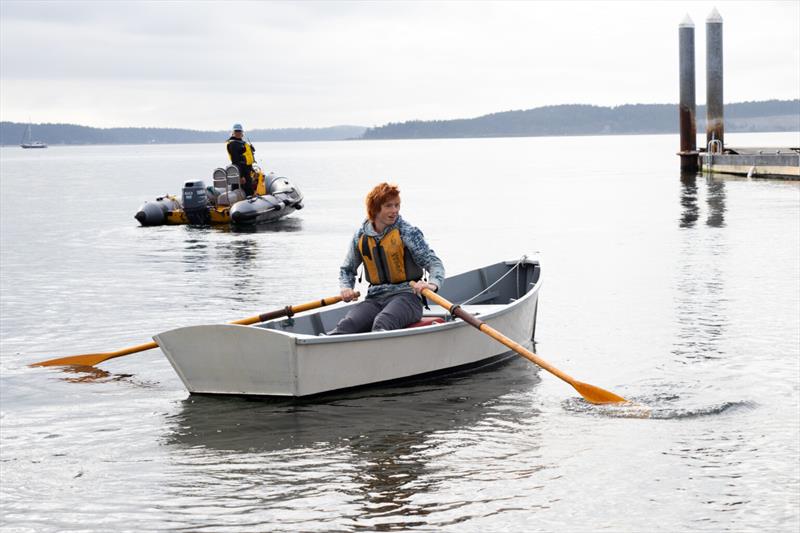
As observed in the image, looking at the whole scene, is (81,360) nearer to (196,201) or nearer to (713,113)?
(196,201)

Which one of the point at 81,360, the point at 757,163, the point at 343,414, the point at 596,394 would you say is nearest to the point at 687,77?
the point at 757,163

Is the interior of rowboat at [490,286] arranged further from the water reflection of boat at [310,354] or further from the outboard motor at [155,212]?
the outboard motor at [155,212]

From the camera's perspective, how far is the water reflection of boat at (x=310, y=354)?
915 cm

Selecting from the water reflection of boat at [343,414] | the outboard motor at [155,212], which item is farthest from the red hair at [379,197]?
the outboard motor at [155,212]

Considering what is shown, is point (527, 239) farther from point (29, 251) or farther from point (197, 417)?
point (197, 417)

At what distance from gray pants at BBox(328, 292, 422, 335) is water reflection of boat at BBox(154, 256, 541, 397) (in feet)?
0.62

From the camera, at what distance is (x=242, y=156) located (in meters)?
27.2

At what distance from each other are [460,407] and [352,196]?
41.2 m

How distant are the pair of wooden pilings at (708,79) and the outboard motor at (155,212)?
21.8m

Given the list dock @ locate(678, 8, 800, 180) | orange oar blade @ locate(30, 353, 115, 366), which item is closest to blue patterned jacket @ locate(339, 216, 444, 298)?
orange oar blade @ locate(30, 353, 115, 366)

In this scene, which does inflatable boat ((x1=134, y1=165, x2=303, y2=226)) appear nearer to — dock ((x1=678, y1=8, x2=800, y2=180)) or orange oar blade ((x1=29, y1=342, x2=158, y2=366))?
orange oar blade ((x1=29, y1=342, x2=158, y2=366))

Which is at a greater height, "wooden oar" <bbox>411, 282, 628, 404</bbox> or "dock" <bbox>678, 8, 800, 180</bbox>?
"dock" <bbox>678, 8, 800, 180</bbox>

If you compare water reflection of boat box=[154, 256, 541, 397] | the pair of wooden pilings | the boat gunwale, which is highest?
the pair of wooden pilings

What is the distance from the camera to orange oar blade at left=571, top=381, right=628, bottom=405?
941cm
